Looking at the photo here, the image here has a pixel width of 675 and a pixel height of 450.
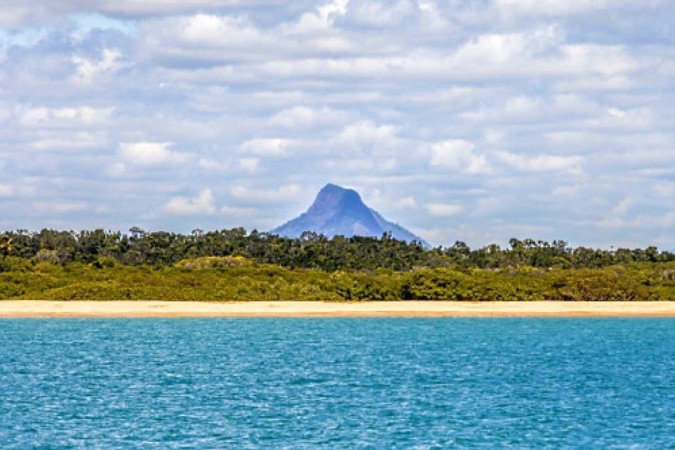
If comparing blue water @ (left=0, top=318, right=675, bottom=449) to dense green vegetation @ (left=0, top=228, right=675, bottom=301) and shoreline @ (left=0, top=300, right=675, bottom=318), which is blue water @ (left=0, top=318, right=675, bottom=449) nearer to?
shoreline @ (left=0, top=300, right=675, bottom=318)

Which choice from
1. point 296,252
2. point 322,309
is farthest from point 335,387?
point 296,252

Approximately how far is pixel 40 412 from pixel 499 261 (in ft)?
283

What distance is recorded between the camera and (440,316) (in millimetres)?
83625

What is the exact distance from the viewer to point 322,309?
84562 millimetres

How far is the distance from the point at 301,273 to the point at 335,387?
5608 cm

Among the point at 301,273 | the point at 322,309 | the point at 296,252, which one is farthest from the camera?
the point at 296,252

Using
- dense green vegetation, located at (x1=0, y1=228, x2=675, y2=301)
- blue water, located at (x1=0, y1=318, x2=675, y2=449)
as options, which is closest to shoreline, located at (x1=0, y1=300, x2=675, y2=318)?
dense green vegetation, located at (x1=0, y1=228, x2=675, y2=301)

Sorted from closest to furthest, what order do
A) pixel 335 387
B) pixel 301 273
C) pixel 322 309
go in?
1. pixel 335 387
2. pixel 322 309
3. pixel 301 273

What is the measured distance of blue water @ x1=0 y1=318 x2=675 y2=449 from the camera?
1289 inches

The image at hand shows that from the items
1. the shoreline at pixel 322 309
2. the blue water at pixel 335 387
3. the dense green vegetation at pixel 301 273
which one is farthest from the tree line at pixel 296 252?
the blue water at pixel 335 387

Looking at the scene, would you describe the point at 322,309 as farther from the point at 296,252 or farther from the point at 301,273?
the point at 296,252

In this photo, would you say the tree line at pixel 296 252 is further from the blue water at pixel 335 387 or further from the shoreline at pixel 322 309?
the blue water at pixel 335 387

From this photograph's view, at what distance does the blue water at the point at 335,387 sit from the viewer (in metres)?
32.8

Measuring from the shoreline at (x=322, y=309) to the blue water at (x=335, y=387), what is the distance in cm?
870
